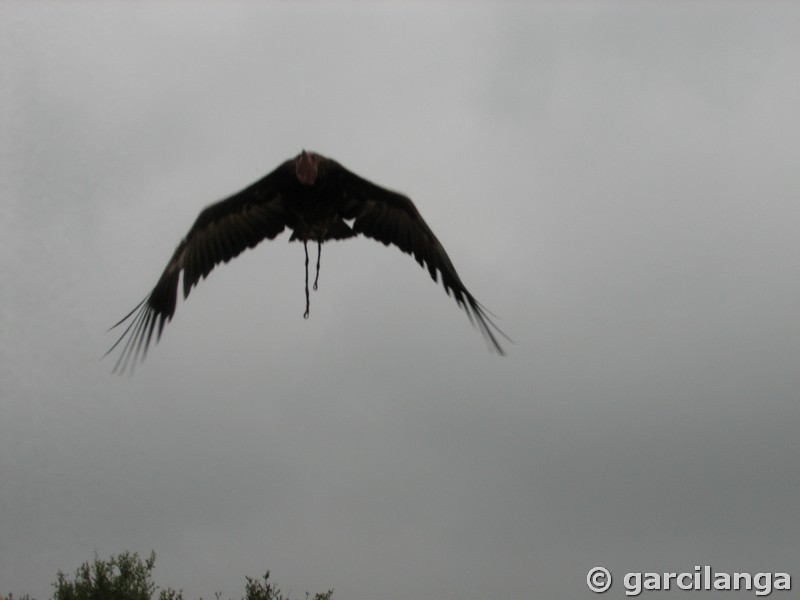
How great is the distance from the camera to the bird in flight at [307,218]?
11.7 m

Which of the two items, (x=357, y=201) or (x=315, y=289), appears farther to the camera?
(x=357, y=201)

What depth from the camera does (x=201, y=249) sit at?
12.0 meters

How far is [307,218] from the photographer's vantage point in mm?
12086

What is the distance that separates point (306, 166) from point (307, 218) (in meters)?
0.80

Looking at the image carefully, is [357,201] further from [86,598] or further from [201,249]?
[86,598]

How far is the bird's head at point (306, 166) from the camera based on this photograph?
37.6 ft

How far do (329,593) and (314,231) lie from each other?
42.1 ft

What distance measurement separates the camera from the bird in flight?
1171 cm

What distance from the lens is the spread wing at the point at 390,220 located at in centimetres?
1187

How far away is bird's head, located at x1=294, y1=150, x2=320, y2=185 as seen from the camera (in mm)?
11461

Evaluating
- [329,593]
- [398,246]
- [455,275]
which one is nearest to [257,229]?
[398,246]

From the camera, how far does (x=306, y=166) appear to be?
11469 mm

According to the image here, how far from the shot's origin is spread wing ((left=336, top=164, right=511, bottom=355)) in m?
11.9

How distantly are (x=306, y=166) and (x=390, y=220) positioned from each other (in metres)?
1.24
